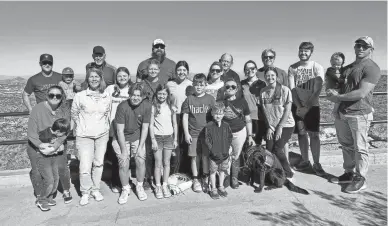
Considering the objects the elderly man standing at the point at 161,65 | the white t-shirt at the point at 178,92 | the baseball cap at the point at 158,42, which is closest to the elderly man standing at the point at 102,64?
the elderly man standing at the point at 161,65

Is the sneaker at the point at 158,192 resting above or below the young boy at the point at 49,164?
below

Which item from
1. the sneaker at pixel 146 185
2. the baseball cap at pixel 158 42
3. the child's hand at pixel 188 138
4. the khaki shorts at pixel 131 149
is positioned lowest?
the sneaker at pixel 146 185

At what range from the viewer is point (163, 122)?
154 inches

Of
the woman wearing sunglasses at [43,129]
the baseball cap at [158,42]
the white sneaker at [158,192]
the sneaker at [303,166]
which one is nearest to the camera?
the woman wearing sunglasses at [43,129]

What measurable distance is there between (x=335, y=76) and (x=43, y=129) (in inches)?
164

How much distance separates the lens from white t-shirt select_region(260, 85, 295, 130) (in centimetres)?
412

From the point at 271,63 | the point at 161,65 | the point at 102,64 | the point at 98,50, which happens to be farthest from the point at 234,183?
the point at 98,50

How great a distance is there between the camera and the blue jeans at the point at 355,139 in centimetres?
394

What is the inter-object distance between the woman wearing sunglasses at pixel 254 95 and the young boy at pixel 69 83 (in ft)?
8.70

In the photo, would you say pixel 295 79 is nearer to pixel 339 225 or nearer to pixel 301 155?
pixel 301 155

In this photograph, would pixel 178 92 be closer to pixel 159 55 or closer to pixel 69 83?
pixel 159 55

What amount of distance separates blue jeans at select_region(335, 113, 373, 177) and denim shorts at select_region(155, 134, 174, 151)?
2.51 metres

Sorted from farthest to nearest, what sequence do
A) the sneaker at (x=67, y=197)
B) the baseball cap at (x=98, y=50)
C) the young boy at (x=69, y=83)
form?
the baseball cap at (x=98, y=50) → the young boy at (x=69, y=83) → the sneaker at (x=67, y=197)

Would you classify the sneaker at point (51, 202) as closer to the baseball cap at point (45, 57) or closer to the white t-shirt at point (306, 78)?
the baseball cap at point (45, 57)
